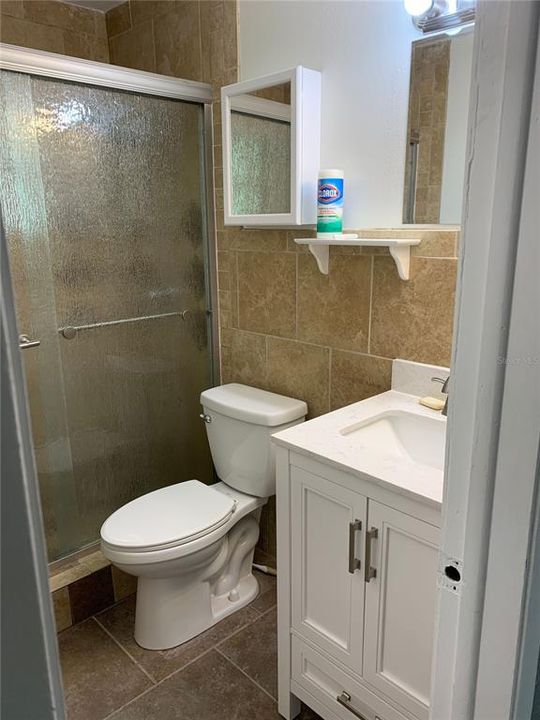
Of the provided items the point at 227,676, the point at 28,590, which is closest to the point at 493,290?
the point at 28,590

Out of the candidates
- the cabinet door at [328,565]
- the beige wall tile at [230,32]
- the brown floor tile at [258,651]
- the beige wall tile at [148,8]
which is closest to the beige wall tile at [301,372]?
the cabinet door at [328,565]

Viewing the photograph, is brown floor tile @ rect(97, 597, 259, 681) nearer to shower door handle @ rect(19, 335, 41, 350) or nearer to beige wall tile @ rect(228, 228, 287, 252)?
shower door handle @ rect(19, 335, 41, 350)

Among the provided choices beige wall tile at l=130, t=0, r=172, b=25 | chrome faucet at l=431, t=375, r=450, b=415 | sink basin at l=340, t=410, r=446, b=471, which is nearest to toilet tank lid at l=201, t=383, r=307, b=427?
sink basin at l=340, t=410, r=446, b=471

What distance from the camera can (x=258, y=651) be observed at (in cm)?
183

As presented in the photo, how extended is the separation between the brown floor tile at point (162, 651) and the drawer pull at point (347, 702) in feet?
1.86

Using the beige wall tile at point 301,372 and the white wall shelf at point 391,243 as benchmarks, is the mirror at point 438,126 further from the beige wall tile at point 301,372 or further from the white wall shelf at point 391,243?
the beige wall tile at point 301,372

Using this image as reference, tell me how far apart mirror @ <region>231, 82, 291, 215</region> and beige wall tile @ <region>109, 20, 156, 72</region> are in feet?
2.05

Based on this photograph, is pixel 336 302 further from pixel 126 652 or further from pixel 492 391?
pixel 126 652

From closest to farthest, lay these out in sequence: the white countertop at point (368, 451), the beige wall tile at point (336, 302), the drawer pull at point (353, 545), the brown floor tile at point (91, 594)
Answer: the white countertop at point (368, 451) < the drawer pull at point (353, 545) < the beige wall tile at point (336, 302) < the brown floor tile at point (91, 594)

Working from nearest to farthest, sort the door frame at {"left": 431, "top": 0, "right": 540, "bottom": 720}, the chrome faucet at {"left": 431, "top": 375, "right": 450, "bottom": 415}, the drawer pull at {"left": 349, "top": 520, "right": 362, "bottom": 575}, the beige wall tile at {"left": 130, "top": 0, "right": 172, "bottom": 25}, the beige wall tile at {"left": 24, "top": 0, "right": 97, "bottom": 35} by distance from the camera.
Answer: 1. the door frame at {"left": 431, "top": 0, "right": 540, "bottom": 720}
2. the drawer pull at {"left": 349, "top": 520, "right": 362, "bottom": 575}
3. the chrome faucet at {"left": 431, "top": 375, "right": 450, "bottom": 415}
4. the beige wall tile at {"left": 130, "top": 0, "right": 172, "bottom": 25}
5. the beige wall tile at {"left": 24, "top": 0, "right": 97, "bottom": 35}

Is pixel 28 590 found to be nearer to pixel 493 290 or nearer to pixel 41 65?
pixel 493 290

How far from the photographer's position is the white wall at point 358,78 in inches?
58.9

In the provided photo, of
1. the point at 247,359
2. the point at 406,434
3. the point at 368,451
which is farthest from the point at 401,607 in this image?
the point at 247,359

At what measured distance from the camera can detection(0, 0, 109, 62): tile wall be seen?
6.98 feet
